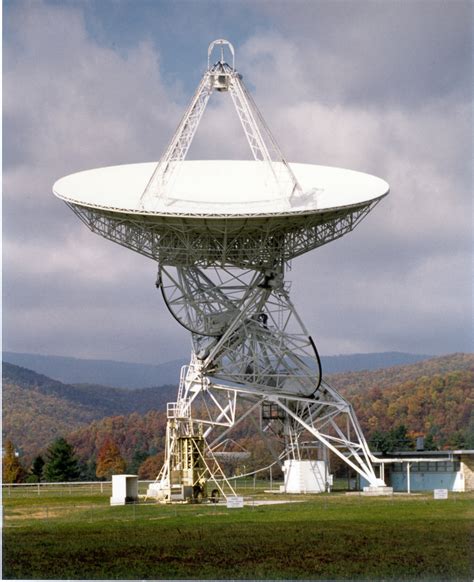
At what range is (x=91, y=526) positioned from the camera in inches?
1013

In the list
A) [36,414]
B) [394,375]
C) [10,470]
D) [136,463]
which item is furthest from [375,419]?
[36,414]

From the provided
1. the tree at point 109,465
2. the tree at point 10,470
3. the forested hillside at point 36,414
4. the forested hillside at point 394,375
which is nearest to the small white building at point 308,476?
the tree at point 10,470

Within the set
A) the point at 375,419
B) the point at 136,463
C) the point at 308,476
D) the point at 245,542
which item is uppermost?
the point at 375,419

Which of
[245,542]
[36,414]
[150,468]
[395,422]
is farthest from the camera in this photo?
[36,414]

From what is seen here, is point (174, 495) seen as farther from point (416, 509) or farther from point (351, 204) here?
point (351, 204)

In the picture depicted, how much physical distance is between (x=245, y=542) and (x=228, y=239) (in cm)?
1362

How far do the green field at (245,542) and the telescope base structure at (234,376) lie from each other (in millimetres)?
4011

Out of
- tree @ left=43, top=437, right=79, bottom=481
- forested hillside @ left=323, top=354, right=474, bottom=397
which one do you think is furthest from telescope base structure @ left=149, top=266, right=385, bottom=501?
forested hillside @ left=323, top=354, right=474, bottom=397

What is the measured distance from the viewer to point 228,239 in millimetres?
33906

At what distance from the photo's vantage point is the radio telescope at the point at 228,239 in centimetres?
3241

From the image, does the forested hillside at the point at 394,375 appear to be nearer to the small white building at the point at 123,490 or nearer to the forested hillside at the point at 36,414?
the forested hillside at the point at 36,414

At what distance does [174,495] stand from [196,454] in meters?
1.51

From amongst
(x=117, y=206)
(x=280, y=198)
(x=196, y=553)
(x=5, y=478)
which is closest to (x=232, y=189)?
(x=280, y=198)

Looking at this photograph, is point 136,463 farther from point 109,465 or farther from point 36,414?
point 36,414
